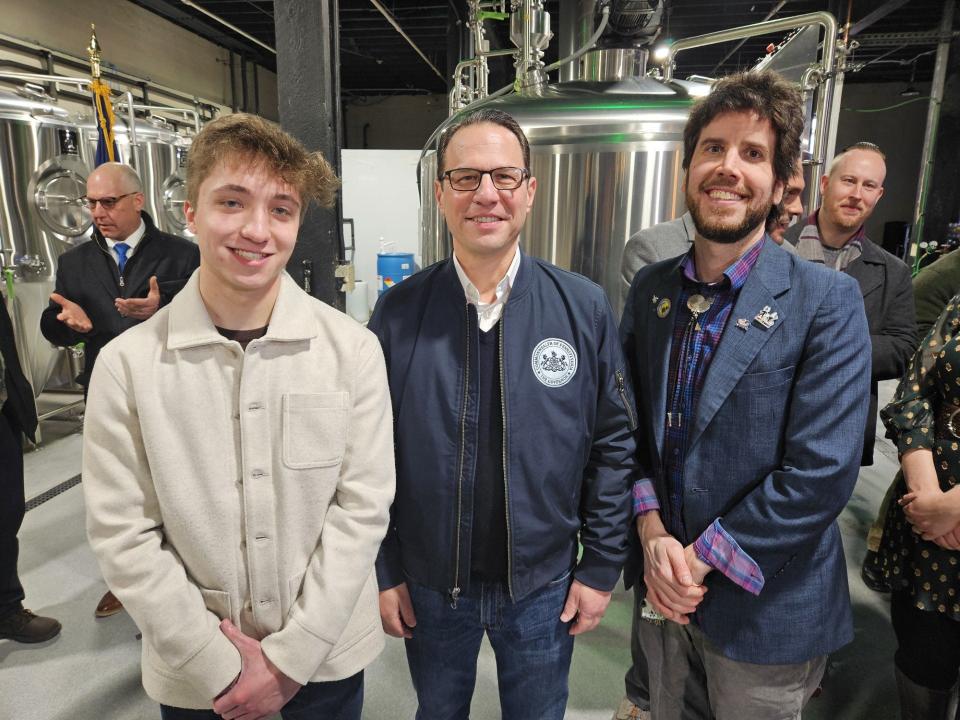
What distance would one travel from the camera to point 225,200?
3.49 ft

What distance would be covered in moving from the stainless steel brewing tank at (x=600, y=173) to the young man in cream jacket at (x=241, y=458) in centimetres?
138

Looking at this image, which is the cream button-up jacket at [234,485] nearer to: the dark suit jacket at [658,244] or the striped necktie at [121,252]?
the dark suit jacket at [658,244]

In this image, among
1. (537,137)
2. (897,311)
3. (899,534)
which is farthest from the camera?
(537,137)

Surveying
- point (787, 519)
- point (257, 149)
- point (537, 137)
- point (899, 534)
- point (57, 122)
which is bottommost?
point (899, 534)

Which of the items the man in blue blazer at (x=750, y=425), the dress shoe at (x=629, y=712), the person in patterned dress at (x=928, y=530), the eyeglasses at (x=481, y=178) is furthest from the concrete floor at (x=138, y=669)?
the eyeglasses at (x=481, y=178)

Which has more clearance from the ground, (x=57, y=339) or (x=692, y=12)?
(x=692, y=12)

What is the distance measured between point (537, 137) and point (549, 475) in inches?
63.6

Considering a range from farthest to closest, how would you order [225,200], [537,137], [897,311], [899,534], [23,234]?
[23,234] → [537,137] → [897,311] → [899,534] → [225,200]

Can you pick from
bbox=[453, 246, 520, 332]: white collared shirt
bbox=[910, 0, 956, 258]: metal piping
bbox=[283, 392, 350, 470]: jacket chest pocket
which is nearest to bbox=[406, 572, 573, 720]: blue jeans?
bbox=[283, 392, 350, 470]: jacket chest pocket

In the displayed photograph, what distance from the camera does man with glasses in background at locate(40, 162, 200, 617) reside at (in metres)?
2.46

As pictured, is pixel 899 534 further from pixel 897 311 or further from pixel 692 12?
pixel 692 12

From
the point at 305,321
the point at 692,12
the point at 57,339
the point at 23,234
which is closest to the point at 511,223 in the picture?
the point at 305,321

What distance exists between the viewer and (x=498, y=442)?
127cm

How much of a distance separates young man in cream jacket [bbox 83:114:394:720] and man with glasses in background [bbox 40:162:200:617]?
1.56 meters
